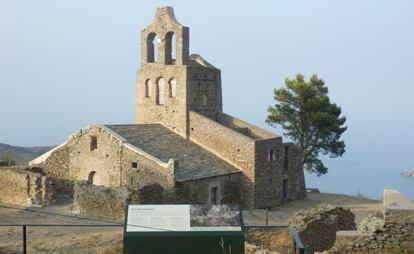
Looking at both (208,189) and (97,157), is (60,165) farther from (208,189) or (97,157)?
(208,189)

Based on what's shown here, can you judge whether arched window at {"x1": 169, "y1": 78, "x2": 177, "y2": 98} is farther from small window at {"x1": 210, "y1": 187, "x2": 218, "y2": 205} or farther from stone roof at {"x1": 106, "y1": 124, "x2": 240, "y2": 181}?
small window at {"x1": 210, "y1": 187, "x2": 218, "y2": 205}

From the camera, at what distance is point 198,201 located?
29.0 metres

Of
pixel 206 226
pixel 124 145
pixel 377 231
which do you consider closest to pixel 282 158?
pixel 124 145

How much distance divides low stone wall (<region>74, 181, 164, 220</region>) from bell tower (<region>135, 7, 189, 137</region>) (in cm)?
843

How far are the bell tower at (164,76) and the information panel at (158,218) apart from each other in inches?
863

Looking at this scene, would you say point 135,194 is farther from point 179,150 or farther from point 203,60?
point 203,60

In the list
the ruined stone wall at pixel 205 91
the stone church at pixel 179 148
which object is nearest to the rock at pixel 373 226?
the stone church at pixel 179 148

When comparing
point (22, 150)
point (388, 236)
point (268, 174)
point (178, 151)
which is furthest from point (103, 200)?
point (22, 150)

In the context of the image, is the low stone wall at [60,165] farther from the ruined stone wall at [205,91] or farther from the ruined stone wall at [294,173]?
the ruined stone wall at [294,173]

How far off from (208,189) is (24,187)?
8.97 meters

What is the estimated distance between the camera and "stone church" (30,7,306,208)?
29.7 metres

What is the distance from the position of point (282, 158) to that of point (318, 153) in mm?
7745

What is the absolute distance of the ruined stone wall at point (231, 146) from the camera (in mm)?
31500

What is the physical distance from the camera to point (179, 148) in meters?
32.2
